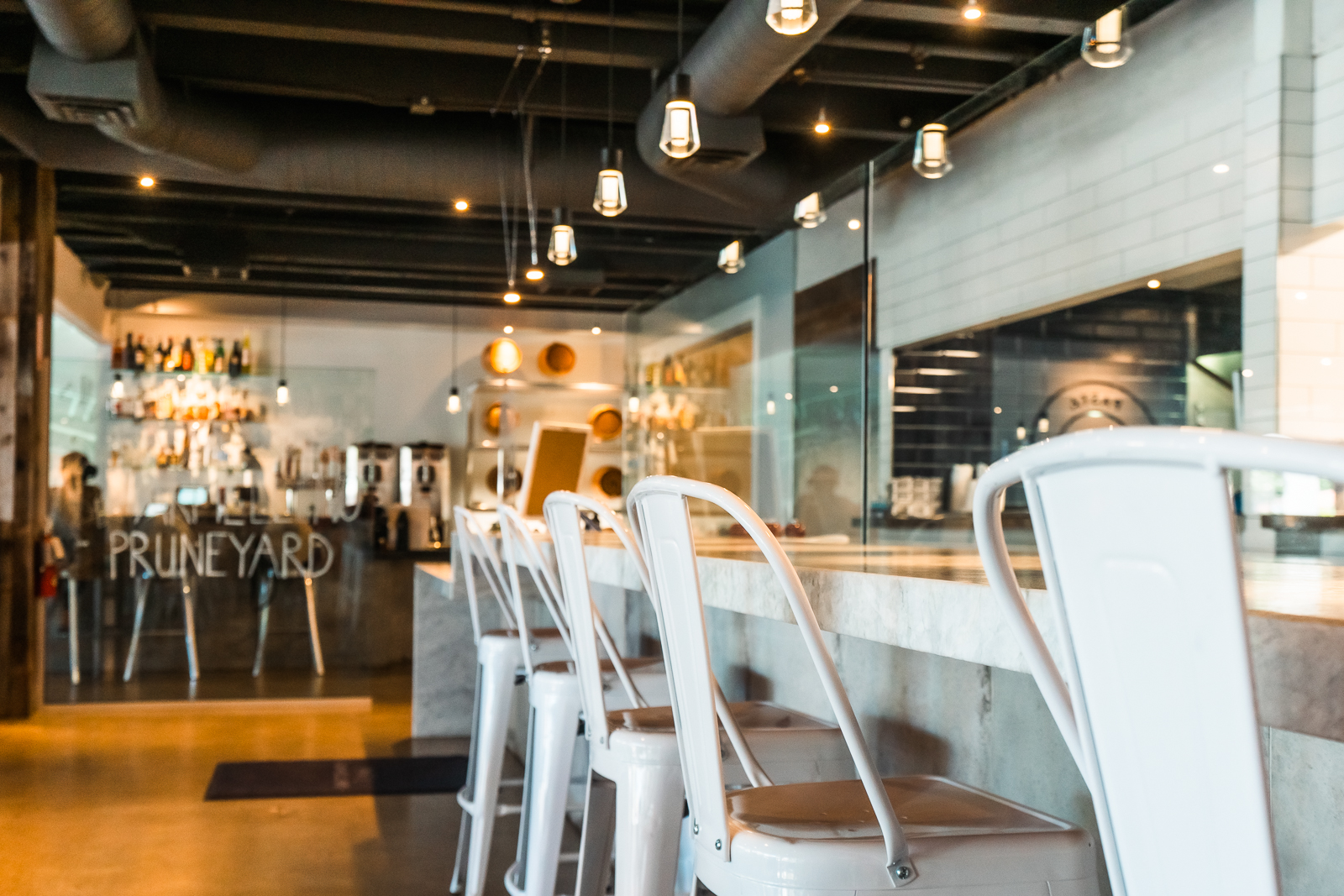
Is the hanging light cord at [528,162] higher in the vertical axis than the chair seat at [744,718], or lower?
higher

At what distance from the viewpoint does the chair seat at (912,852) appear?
1155 mm

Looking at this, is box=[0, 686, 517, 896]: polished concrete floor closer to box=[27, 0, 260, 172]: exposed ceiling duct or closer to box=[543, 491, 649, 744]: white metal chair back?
box=[543, 491, 649, 744]: white metal chair back

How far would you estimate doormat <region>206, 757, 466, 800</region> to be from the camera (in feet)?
14.9

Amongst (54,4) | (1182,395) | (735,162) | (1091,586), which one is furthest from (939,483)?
(1091,586)

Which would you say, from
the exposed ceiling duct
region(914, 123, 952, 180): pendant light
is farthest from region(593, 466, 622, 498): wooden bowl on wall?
region(914, 123, 952, 180): pendant light

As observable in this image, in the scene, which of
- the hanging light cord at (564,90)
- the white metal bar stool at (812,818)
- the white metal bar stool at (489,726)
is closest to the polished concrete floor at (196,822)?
the white metal bar stool at (489,726)

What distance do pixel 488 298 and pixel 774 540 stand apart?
8.59 m

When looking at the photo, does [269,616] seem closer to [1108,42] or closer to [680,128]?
[680,128]

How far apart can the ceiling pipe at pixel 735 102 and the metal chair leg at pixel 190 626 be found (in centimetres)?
388

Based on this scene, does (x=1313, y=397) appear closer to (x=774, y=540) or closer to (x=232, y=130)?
(x=774, y=540)

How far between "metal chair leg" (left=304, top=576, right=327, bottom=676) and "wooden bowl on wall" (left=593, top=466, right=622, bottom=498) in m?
3.01

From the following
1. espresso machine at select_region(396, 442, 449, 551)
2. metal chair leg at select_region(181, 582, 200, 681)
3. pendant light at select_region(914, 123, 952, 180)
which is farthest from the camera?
espresso machine at select_region(396, 442, 449, 551)

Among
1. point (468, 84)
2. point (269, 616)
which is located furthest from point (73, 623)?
point (468, 84)

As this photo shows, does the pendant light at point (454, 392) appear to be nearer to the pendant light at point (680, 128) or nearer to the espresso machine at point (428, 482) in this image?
the espresso machine at point (428, 482)
